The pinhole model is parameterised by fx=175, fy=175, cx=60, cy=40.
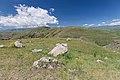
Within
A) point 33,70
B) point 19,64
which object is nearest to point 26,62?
point 19,64

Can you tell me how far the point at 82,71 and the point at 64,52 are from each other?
15.7 ft

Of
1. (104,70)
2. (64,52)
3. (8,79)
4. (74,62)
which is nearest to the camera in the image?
(8,79)

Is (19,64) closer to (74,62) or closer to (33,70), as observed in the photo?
(33,70)

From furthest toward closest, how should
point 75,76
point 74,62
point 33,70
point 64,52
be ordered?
point 64,52 < point 74,62 < point 33,70 < point 75,76

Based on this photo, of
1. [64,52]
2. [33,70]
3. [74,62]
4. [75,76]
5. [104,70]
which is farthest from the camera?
[64,52]

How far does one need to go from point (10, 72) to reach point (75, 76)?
4.56 metres

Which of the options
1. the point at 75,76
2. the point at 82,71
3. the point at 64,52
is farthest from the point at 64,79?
the point at 64,52

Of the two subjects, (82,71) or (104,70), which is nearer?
(82,71)

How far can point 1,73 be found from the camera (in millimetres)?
12070

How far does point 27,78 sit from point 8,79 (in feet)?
3.91

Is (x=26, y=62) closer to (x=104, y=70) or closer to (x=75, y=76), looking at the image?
(x=75, y=76)

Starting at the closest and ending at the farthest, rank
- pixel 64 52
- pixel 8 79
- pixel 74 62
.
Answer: pixel 8 79
pixel 74 62
pixel 64 52

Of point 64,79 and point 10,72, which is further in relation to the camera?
point 10,72

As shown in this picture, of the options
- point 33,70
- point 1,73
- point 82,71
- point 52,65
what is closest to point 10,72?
point 1,73
